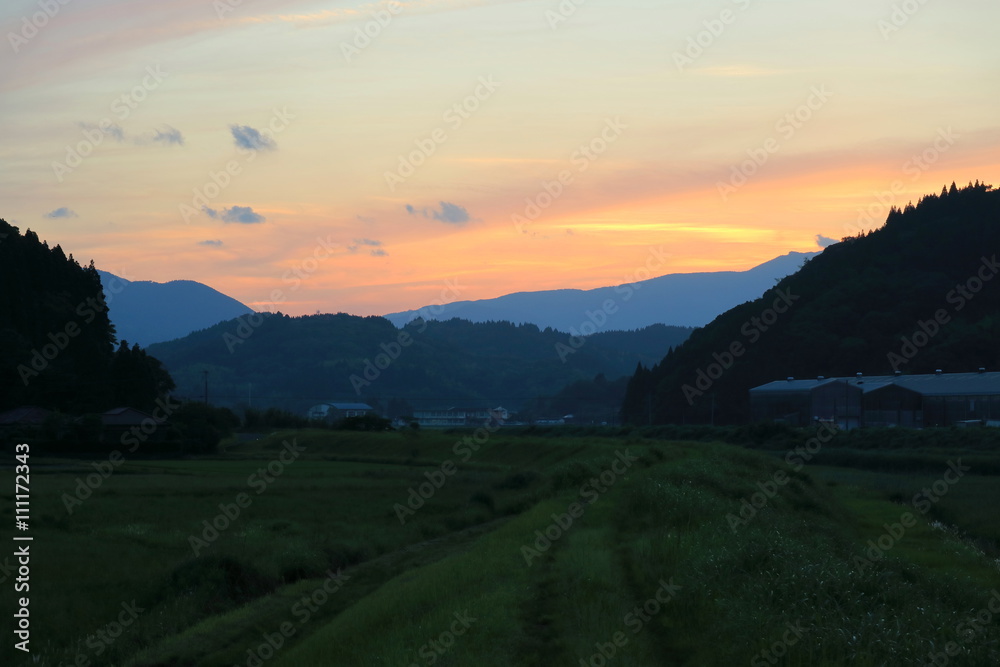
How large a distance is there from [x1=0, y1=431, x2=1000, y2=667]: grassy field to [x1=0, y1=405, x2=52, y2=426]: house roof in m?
39.0

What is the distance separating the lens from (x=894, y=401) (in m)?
70.6

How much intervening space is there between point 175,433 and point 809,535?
57.0m

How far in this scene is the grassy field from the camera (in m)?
11.1

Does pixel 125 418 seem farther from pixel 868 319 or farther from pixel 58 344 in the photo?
pixel 868 319

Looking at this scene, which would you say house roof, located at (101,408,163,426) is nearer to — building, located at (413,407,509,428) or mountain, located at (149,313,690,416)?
building, located at (413,407,509,428)

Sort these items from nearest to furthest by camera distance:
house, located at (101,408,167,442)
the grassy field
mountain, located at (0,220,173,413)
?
1. the grassy field
2. house, located at (101,408,167,442)
3. mountain, located at (0,220,173,413)

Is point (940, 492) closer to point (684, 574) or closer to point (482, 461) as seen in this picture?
point (684, 574)

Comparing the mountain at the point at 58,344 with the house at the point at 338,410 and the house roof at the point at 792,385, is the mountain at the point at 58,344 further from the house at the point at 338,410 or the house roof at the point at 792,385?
the house roof at the point at 792,385

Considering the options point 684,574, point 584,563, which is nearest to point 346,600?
point 584,563

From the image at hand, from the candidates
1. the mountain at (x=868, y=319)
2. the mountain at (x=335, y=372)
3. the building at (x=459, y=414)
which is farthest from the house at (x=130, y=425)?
the mountain at (x=335, y=372)

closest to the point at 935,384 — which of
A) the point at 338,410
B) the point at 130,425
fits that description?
the point at 130,425

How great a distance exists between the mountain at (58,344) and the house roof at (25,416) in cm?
283

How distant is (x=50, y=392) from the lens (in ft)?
251

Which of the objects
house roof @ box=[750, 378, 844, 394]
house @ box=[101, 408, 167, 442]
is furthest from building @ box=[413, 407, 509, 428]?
house @ box=[101, 408, 167, 442]
